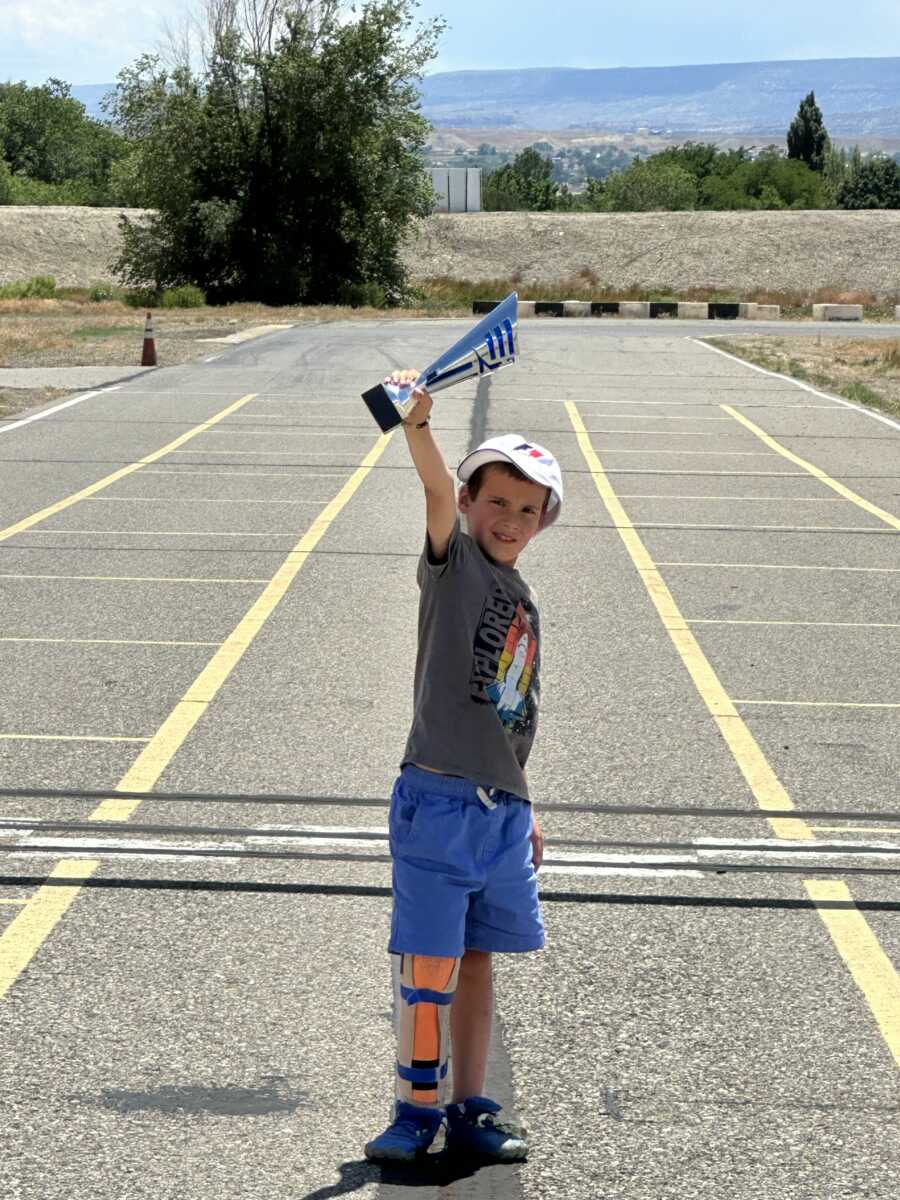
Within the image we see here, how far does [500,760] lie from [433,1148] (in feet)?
2.86

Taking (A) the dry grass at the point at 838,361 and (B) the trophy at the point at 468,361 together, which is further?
(A) the dry grass at the point at 838,361

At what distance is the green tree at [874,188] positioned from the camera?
458ft

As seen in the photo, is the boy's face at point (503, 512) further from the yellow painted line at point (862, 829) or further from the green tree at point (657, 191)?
the green tree at point (657, 191)

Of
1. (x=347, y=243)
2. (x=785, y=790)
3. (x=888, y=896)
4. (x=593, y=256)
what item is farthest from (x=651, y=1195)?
(x=593, y=256)

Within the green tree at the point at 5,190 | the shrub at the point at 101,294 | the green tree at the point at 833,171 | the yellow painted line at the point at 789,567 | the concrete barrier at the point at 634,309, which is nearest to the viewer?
the yellow painted line at the point at 789,567

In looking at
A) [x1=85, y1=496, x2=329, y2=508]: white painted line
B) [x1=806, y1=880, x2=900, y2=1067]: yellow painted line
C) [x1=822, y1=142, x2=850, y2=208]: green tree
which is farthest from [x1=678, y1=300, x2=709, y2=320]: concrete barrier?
[x1=822, y1=142, x2=850, y2=208]: green tree

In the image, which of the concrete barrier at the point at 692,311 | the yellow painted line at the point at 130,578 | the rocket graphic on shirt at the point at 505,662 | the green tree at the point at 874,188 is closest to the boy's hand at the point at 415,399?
the rocket graphic on shirt at the point at 505,662

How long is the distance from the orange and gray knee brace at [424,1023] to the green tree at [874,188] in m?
141

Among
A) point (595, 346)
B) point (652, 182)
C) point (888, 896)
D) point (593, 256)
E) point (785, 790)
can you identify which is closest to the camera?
point (888, 896)

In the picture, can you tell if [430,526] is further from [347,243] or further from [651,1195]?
[347,243]

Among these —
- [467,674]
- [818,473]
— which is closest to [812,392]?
[818,473]

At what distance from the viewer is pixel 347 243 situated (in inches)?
2571

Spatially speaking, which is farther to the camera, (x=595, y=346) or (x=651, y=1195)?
(x=595, y=346)

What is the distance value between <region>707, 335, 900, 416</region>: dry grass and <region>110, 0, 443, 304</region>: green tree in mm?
25412
